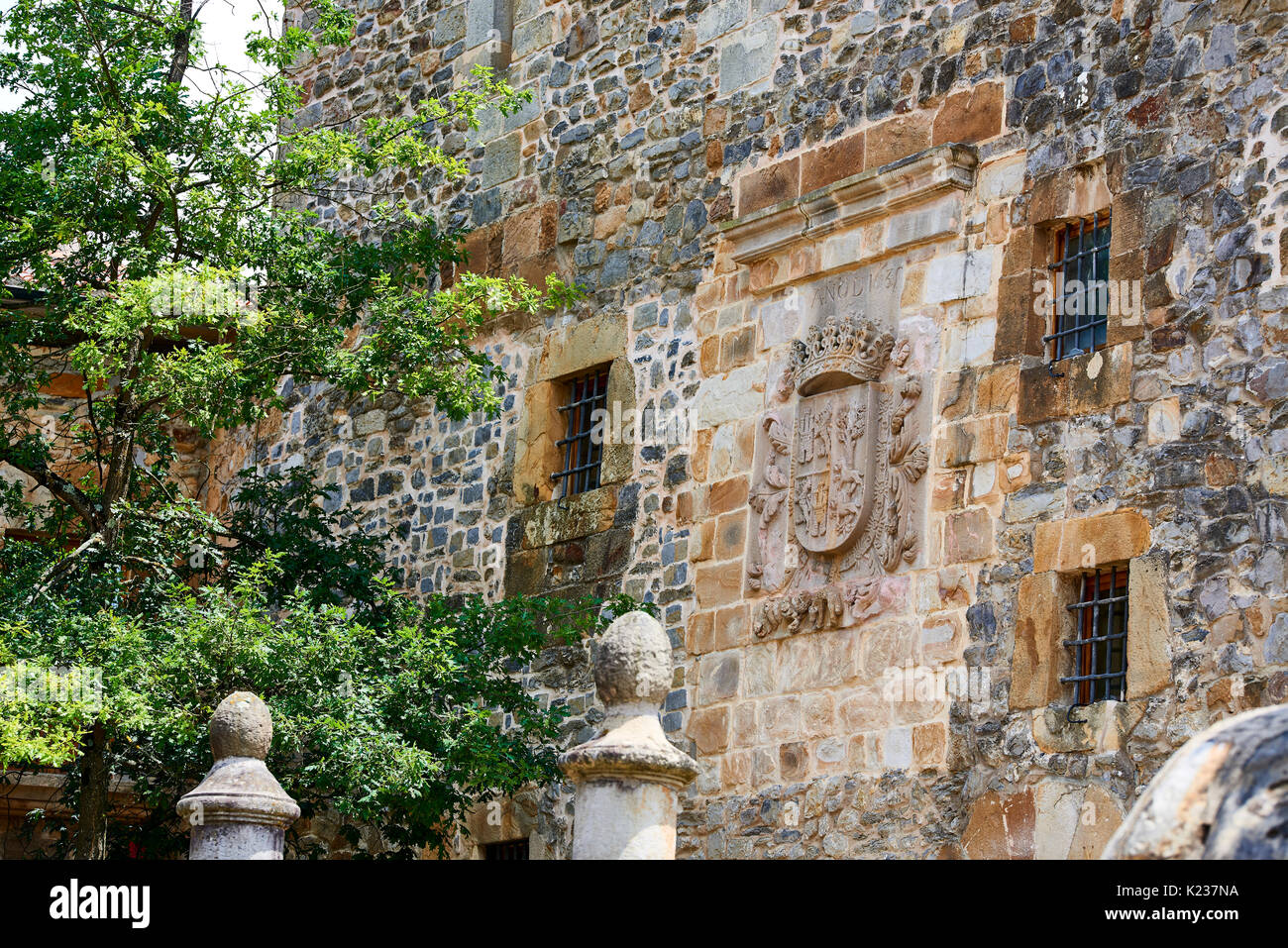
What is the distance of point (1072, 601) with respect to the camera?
938cm

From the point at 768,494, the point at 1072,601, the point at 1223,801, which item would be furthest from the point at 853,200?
the point at 1223,801

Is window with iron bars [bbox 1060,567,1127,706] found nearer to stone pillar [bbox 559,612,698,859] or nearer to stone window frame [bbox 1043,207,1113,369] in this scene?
stone window frame [bbox 1043,207,1113,369]

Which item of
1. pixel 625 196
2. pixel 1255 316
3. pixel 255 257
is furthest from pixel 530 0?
pixel 1255 316

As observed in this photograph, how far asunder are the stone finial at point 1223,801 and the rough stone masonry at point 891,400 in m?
4.92

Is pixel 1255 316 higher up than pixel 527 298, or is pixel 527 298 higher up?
pixel 527 298

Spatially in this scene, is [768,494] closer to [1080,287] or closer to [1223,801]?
[1080,287]

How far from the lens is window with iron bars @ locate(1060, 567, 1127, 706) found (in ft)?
30.0

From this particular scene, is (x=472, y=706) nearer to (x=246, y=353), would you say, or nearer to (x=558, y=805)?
(x=558, y=805)

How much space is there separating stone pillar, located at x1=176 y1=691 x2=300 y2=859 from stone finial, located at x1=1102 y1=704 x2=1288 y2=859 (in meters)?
5.24

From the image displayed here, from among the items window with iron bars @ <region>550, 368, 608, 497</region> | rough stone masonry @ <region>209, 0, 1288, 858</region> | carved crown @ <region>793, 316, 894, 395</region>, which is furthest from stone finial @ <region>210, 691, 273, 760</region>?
window with iron bars @ <region>550, 368, 608, 497</region>

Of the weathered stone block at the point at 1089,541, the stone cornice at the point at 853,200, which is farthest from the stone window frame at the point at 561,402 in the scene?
the weathered stone block at the point at 1089,541

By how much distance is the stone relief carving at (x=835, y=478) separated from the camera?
10203 mm

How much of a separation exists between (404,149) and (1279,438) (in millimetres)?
5290

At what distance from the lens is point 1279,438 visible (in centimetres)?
868
